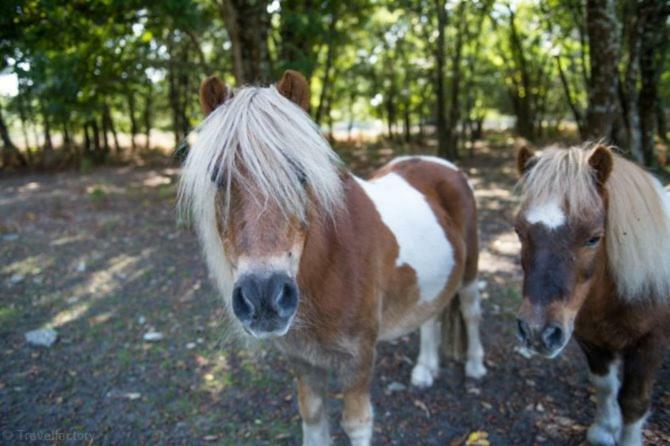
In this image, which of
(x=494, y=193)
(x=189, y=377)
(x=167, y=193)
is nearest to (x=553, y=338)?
(x=189, y=377)

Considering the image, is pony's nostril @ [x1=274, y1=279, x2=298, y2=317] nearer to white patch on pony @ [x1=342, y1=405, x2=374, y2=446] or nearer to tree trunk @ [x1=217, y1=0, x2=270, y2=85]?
white patch on pony @ [x1=342, y1=405, x2=374, y2=446]

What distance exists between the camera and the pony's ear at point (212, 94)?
7.13ft

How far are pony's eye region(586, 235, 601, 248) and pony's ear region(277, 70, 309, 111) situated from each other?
63.4 inches

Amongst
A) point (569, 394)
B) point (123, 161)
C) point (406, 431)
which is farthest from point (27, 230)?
point (123, 161)

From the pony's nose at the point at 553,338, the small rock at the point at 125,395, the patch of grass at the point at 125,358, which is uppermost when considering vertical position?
the pony's nose at the point at 553,338

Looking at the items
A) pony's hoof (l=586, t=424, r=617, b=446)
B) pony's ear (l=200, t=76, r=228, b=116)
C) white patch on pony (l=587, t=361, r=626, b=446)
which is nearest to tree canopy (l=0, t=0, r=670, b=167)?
pony's ear (l=200, t=76, r=228, b=116)

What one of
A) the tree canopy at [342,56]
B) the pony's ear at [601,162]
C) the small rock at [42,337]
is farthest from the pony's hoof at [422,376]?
the small rock at [42,337]

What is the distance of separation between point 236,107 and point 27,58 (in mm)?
5629

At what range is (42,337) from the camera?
4.47 meters

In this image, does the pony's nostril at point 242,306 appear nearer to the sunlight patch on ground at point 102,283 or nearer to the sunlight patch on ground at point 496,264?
the sunlight patch on ground at point 102,283

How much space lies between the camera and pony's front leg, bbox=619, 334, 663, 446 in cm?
256

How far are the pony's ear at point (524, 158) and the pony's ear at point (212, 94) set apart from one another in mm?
1751

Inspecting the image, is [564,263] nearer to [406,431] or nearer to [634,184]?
[634,184]

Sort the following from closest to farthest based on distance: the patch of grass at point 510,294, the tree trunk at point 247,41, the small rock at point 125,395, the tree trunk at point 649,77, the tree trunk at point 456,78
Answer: the small rock at point 125,395
the patch of grass at point 510,294
the tree trunk at point 247,41
the tree trunk at point 649,77
the tree trunk at point 456,78
